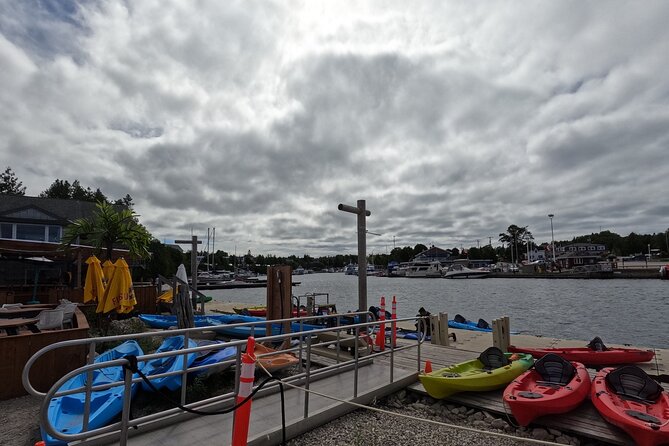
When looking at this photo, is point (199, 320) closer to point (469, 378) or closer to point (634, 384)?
point (469, 378)

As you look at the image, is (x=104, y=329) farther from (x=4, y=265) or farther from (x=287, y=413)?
(x=4, y=265)

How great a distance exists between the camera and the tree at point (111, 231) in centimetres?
1251

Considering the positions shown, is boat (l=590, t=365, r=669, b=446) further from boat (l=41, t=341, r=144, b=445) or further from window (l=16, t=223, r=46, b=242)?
window (l=16, t=223, r=46, b=242)

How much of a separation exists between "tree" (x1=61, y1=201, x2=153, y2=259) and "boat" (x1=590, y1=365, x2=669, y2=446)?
496 inches

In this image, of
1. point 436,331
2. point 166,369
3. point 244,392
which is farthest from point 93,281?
point 244,392

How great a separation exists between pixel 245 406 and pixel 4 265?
81.6 feet

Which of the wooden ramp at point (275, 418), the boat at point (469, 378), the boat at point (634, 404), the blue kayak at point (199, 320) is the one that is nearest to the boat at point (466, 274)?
the blue kayak at point (199, 320)

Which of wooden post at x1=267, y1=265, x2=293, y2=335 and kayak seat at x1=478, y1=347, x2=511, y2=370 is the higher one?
wooden post at x1=267, y1=265, x2=293, y2=335

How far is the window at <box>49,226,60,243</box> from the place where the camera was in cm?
2853

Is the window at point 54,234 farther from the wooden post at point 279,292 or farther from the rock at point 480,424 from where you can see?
the rock at point 480,424

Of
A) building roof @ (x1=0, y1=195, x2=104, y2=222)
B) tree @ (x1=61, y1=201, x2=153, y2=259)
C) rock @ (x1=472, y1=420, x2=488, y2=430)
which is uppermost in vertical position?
building roof @ (x1=0, y1=195, x2=104, y2=222)

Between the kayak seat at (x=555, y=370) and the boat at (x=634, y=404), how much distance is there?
404 mm

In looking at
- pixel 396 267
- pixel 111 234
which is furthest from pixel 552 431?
pixel 396 267

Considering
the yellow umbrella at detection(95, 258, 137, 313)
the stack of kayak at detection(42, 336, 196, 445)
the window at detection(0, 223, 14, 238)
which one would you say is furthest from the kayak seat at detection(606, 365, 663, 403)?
the window at detection(0, 223, 14, 238)
